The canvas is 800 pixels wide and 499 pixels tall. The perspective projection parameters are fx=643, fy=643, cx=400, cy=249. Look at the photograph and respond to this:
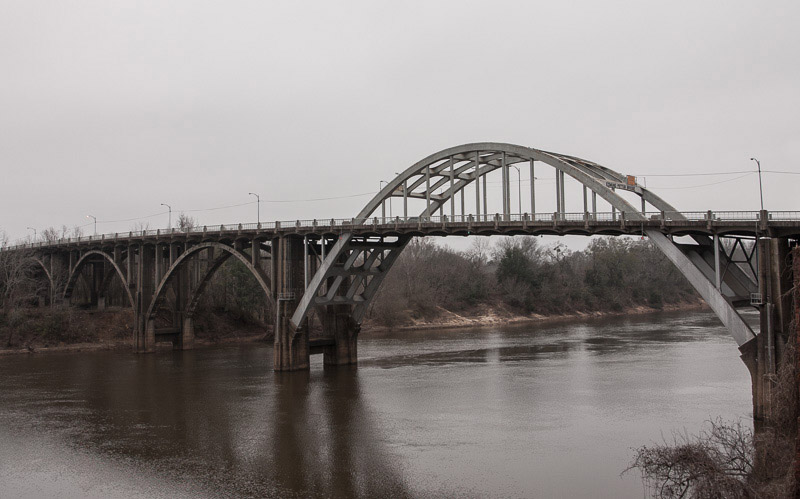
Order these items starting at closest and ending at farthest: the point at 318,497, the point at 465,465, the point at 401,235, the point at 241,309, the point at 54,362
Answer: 1. the point at 318,497
2. the point at 465,465
3. the point at 401,235
4. the point at 54,362
5. the point at 241,309

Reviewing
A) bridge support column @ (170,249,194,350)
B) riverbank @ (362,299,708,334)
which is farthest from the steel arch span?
riverbank @ (362,299,708,334)

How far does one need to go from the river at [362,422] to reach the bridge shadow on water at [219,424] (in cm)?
9

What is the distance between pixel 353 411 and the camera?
97.2 feet

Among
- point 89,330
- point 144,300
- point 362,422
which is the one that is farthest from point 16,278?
point 362,422

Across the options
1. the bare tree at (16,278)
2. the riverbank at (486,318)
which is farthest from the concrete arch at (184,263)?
the riverbank at (486,318)

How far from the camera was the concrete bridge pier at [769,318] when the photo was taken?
77.8 feet

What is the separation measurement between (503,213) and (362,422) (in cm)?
1449

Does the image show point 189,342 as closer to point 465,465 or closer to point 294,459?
point 294,459

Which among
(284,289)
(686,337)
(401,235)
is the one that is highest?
(401,235)

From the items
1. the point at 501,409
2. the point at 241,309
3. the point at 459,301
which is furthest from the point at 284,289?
the point at 459,301

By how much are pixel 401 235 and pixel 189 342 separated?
27407 millimetres

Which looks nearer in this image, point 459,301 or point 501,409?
point 501,409

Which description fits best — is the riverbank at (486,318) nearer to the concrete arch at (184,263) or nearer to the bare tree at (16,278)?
the concrete arch at (184,263)

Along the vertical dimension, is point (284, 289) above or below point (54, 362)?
above
